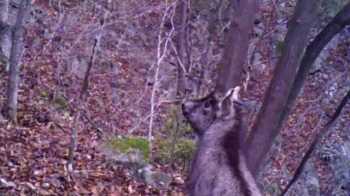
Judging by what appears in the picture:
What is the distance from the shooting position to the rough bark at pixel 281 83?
561 cm

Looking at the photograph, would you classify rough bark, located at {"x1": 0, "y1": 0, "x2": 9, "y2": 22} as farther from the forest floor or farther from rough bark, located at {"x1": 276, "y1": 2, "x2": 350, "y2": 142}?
rough bark, located at {"x1": 276, "y1": 2, "x2": 350, "y2": 142}

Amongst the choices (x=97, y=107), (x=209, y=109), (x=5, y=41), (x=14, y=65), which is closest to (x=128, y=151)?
(x=14, y=65)

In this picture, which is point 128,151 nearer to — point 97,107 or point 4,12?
point 4,12

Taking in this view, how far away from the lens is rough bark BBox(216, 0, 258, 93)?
237 inches

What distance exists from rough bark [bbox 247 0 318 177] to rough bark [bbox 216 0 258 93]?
404 millimetres

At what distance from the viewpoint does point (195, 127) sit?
19.6 ft

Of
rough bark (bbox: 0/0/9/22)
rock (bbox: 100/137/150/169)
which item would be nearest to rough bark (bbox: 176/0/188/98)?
rough bark (bbox: 0/0/9/22)

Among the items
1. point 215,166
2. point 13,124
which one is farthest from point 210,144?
point 13,124

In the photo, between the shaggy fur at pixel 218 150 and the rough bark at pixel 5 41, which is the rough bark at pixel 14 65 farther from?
the shaggy fur at pixel 218 150

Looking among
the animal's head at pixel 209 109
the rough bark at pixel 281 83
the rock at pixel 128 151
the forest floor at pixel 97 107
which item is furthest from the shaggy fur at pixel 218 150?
the rock at pixel 128 151

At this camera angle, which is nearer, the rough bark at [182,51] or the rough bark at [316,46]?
the rough bark at [316,46]

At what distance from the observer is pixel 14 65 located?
8125 millimetres

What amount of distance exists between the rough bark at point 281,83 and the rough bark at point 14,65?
3.56m

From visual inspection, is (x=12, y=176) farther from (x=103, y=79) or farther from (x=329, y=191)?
(x=103, y=79)
